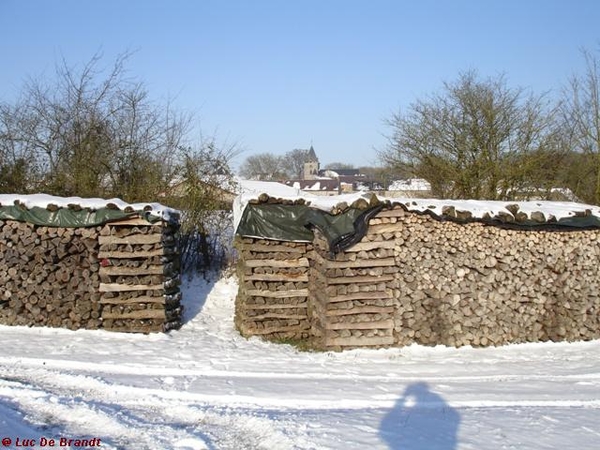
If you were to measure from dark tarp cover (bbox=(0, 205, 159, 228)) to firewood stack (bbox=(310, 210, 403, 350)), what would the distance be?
346cm

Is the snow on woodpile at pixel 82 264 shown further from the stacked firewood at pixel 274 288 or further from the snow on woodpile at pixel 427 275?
the snow on woodpile at pixel 427 275

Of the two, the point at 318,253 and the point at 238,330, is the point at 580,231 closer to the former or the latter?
the point at 318,253

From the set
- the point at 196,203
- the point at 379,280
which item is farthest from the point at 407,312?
the point at 196,203

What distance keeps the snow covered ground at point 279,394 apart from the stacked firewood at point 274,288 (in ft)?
1.60

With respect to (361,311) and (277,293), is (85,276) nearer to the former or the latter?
(277,293)

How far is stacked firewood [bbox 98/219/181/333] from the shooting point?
10.0m

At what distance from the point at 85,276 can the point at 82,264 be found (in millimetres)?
247

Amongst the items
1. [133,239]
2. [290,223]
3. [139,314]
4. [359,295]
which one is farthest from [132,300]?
[359,295]

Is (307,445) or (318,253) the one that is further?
(318,253)

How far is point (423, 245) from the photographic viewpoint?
966 cm

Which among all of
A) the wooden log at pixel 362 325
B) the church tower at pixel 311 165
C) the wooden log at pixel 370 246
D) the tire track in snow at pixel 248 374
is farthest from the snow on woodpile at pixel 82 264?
the church tower at pixel 311 165

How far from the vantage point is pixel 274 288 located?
33.9 ft

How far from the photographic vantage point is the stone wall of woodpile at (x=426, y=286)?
31.0ft

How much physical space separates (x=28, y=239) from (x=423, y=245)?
7.16 metres
